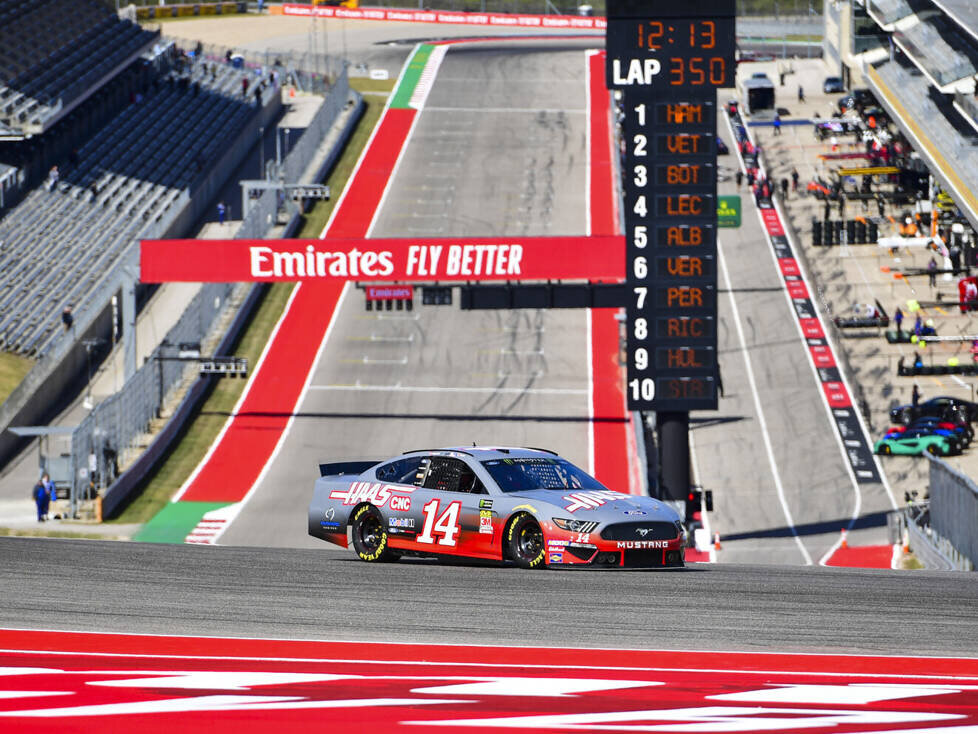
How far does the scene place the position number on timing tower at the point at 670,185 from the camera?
33.9 m

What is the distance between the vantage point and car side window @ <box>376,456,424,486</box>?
18234 millimetres

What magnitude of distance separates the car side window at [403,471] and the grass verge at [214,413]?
2462cm

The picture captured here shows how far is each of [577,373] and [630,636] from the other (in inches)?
1708

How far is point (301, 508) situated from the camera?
4338cm

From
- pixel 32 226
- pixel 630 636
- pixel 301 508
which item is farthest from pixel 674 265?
pixel 32 226

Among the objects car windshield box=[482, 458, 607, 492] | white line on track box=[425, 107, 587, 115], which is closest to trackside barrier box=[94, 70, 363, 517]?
white line on track box=[425, 107, 587, 115]

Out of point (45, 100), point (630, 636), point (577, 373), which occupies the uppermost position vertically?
point (630, 636)

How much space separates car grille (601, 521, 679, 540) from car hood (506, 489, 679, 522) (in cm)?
6

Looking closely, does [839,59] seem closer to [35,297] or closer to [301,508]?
[35,297]

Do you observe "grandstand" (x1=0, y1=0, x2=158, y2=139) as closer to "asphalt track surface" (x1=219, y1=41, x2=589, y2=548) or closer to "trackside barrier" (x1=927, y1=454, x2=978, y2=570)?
"asphalt track surface" (x1=219, y1=41, x2=589, y2=548)

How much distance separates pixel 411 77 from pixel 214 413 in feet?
170

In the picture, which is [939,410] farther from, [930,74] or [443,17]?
[443,17]

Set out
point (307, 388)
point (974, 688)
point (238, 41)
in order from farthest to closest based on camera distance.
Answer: point (238, 41) < point (307, 388) < point (974, 688)

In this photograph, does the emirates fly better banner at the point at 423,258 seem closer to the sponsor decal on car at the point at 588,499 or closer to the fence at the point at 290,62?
the sponsor decal on car at the point at 588,499
